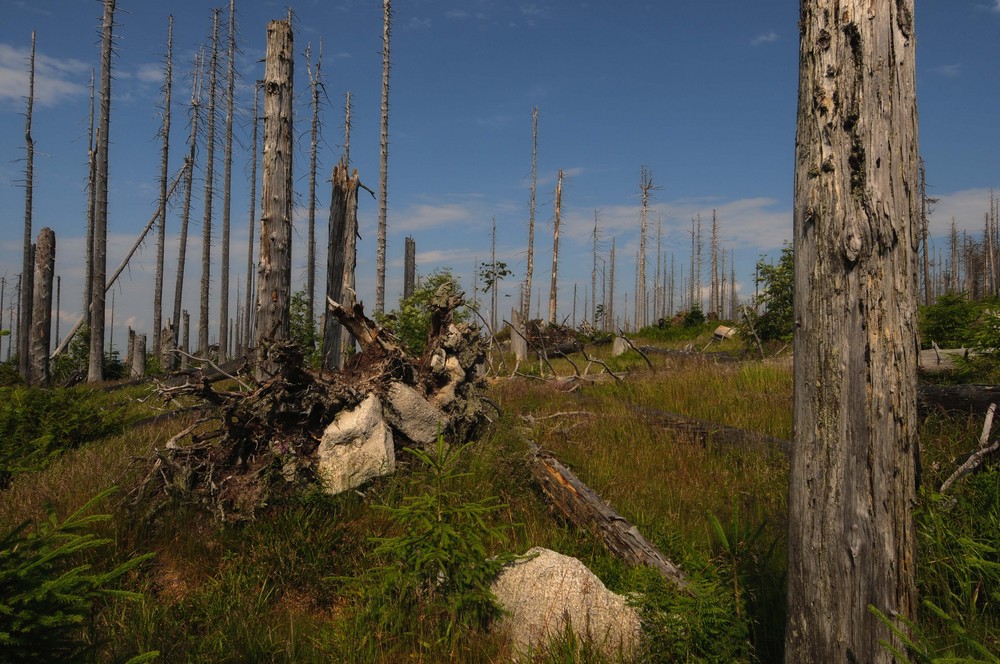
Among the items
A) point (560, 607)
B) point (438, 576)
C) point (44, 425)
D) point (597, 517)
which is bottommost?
point (560, 607)

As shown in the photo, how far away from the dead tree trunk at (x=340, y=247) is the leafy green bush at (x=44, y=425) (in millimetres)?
3832

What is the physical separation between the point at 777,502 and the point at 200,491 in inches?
192

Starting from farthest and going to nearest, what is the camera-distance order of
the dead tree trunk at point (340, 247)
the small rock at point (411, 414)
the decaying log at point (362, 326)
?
the dead tree trunk at point (340, 247) → the decaying log at point (362, 326) → the small rock at point (411, 414)

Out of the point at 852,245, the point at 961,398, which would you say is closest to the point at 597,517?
the point at 852,245

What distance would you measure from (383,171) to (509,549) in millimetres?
19154

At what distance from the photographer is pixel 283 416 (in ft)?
18.2

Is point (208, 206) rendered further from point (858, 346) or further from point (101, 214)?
point (858, 346)

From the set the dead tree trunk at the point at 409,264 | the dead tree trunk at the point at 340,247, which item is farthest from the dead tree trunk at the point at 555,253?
the dead tree trunk at the point at 340,247

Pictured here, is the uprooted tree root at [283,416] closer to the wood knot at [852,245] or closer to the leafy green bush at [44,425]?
the leafy green bush at [44,425]

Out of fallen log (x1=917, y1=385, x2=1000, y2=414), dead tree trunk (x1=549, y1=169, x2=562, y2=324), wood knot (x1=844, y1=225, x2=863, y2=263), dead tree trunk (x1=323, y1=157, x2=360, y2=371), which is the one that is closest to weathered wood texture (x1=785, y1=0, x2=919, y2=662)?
wood knot (x1=844, y1=225, x2=863, y2=263)

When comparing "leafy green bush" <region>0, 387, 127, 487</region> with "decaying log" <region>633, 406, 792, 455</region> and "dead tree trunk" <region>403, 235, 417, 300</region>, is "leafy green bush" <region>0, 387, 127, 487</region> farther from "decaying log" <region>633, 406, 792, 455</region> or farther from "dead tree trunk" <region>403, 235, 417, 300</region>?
"dead tree trunk" <region>403, 235, 417, 300</region>

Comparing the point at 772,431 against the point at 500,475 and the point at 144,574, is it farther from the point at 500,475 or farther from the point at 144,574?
the point at 144,574

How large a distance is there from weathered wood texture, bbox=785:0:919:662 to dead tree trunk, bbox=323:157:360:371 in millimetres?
9520

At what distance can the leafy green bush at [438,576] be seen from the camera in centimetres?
331
